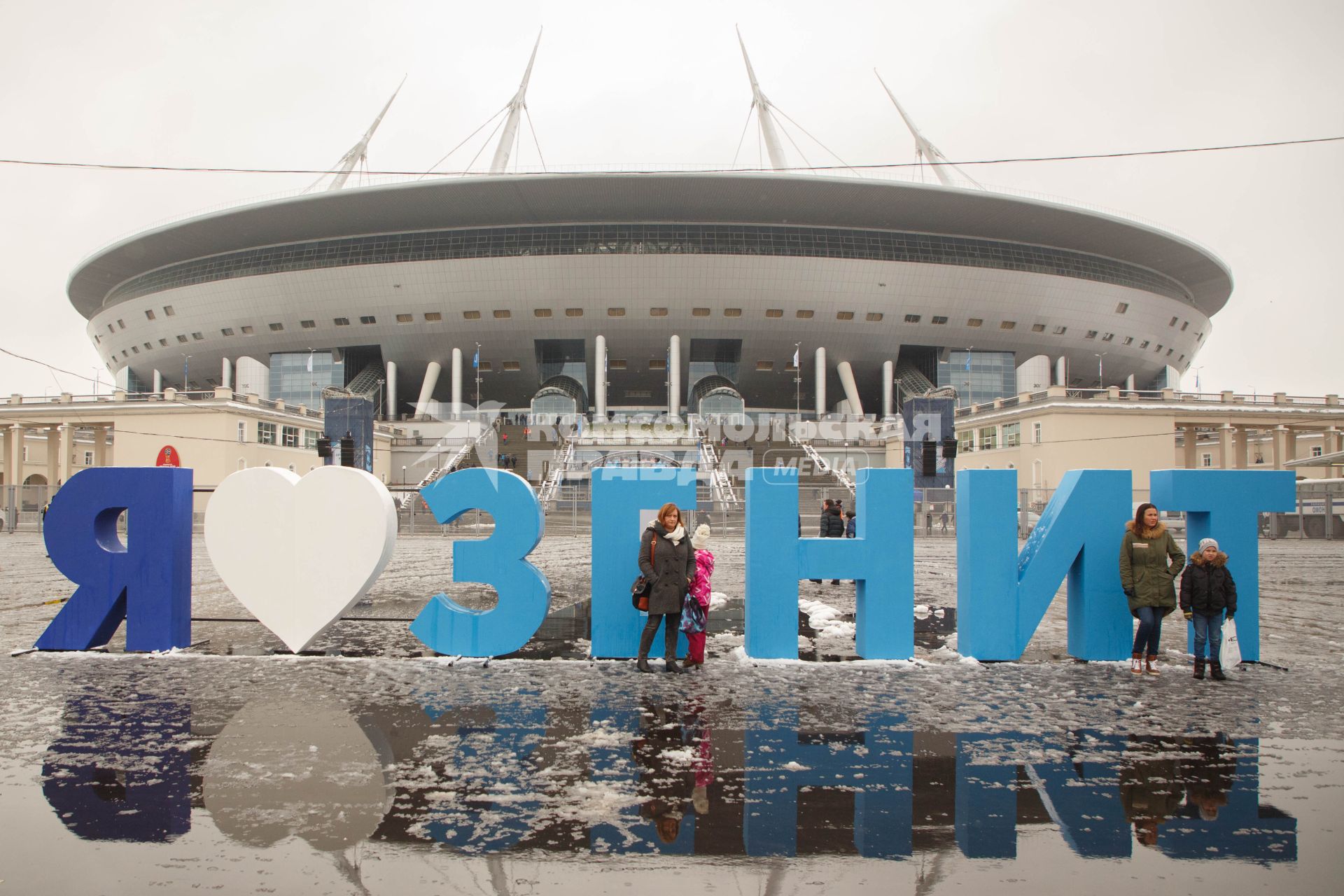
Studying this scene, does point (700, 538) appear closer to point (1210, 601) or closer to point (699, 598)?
point (699, 598)

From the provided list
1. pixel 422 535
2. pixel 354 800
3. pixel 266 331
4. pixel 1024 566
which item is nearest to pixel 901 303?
pixel 422 535

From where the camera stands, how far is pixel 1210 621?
8312 mm

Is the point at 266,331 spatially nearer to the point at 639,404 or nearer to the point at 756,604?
the point at 639,404

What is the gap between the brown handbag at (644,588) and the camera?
8664mm

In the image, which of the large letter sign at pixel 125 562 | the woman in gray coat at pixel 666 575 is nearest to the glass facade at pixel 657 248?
the large letter sign at pixel 125 562

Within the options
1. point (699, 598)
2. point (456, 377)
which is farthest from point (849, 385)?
point (699, 598)

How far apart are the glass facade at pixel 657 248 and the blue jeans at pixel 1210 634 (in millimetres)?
54602

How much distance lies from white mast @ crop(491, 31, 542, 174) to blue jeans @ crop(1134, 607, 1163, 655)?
237 ft

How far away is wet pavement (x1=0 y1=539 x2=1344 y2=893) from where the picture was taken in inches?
159

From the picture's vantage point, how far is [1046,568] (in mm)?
9180

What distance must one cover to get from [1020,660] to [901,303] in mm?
57064

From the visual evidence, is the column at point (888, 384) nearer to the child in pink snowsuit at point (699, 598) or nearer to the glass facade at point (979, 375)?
the glass facade at point (979, 375)

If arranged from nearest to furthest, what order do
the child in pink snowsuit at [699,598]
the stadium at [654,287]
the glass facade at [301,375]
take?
the child in pink snowsuit at [699,598] < the stadium at [654,287] < the glass facade at [301,375]

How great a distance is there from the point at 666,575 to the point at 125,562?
20.4ft
